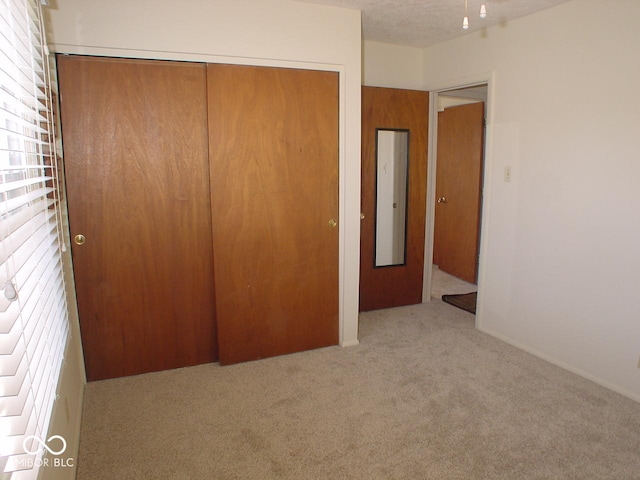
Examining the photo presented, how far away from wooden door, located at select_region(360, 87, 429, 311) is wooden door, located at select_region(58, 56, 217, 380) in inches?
60.5

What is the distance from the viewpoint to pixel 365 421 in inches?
89.2

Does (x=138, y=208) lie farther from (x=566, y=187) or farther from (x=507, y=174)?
(x=566, y=187)

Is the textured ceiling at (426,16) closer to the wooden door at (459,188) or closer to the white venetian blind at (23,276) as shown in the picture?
the wooden door at (459,188)

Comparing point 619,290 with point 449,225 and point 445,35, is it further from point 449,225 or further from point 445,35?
point 449,225

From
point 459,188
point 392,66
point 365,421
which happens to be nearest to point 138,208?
point 365,421

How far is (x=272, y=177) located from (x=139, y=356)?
58.1 inches

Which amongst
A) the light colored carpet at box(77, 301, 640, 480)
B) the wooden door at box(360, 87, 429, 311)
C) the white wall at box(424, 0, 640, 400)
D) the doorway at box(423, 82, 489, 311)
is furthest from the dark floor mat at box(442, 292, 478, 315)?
the light colored carpet at box(77, 301, 640, 480)

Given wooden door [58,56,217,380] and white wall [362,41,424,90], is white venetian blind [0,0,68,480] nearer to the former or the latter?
wooden door [58,56,217,380]


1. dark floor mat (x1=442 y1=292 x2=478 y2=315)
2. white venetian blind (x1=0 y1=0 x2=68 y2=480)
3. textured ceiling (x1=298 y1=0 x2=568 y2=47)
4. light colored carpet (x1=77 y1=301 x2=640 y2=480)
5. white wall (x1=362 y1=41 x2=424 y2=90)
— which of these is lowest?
light colored carpet (x1=77 y1=301 x2=640 y2=480)

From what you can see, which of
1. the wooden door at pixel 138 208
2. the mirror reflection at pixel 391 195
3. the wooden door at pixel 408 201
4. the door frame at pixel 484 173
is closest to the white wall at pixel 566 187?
the door frame at pixel 484 173

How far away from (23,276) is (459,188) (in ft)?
14.9

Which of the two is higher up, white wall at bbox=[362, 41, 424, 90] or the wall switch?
white wall at bbox=[362, 41, 424, 90]

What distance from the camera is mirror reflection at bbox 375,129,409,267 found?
12.6 ft

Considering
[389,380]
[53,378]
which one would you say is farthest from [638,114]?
[53,378]
